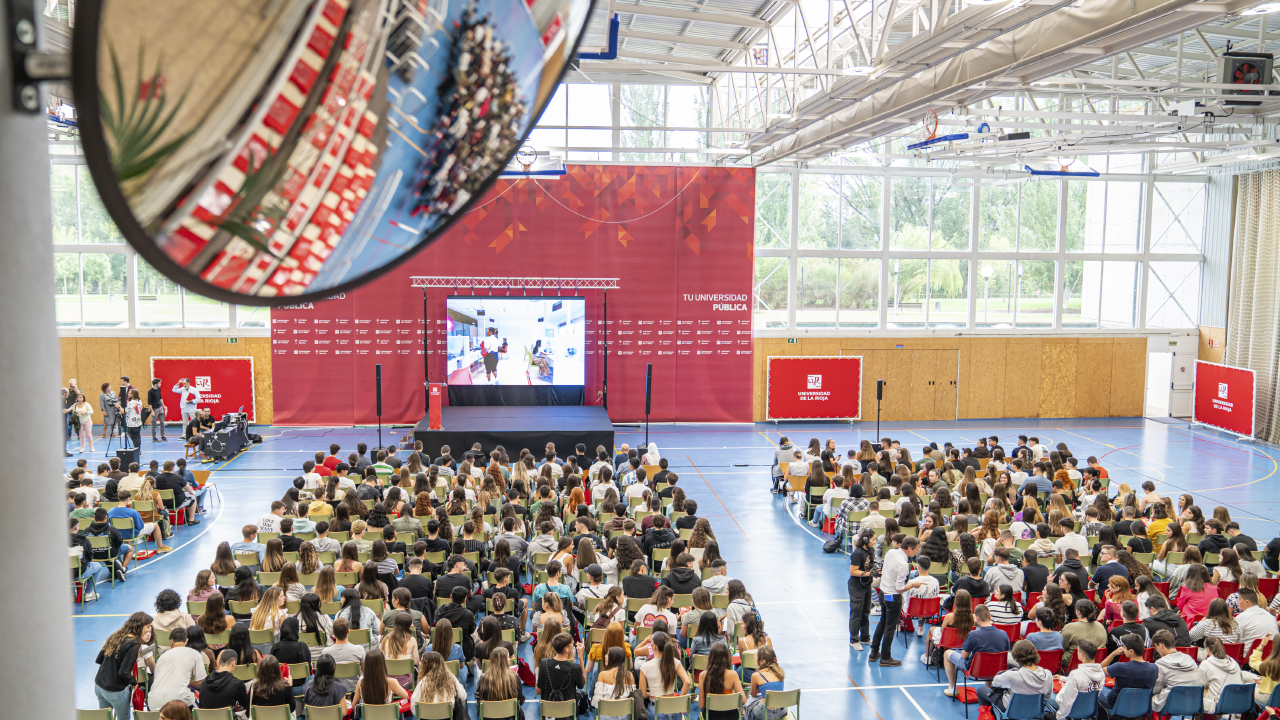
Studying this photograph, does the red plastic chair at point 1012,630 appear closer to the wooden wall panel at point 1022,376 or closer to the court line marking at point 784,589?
the court line marking at point 784,589

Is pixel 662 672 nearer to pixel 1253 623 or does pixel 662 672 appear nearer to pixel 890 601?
pixel 890 601

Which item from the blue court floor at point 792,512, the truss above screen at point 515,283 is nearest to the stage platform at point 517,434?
the blue court floor at point 792,512

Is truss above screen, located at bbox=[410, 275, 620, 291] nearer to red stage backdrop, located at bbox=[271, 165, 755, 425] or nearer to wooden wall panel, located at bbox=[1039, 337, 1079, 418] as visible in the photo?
red stage backdrop, located at bbox=[271, 165, 755, 425]

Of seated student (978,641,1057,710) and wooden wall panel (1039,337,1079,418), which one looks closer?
seated student (978,641,1057,710)

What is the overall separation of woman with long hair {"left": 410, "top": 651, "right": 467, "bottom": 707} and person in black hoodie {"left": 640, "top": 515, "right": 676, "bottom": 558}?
3900mm

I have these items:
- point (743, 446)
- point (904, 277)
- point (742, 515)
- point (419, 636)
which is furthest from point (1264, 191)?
point (419, 636)

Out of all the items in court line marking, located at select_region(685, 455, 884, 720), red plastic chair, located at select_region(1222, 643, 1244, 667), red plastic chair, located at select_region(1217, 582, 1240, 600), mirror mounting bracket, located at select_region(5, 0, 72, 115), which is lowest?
court line marking, located at select_region(685, 455, 884, 720)

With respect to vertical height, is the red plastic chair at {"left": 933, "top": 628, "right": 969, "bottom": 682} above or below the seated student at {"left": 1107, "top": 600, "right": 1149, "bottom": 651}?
below

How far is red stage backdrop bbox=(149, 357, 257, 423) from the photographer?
21.8 metres

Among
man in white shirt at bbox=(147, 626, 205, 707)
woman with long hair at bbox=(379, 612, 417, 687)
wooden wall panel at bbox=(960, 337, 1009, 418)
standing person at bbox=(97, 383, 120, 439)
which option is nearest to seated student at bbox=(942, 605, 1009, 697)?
woman with long hair at bbox=(379, 612, 417, 687)

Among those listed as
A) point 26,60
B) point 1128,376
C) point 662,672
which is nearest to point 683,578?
point 662,672

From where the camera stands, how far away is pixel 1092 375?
24.5 m

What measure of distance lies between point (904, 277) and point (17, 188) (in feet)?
79.1

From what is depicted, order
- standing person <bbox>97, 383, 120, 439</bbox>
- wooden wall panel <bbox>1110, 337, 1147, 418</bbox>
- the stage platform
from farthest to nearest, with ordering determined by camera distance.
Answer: wooden wall panel <bbox>1110, 337, 1147, 418</bbox>
standing person <bbox>97, 383, 120, 439</bbox>
the stage platform
